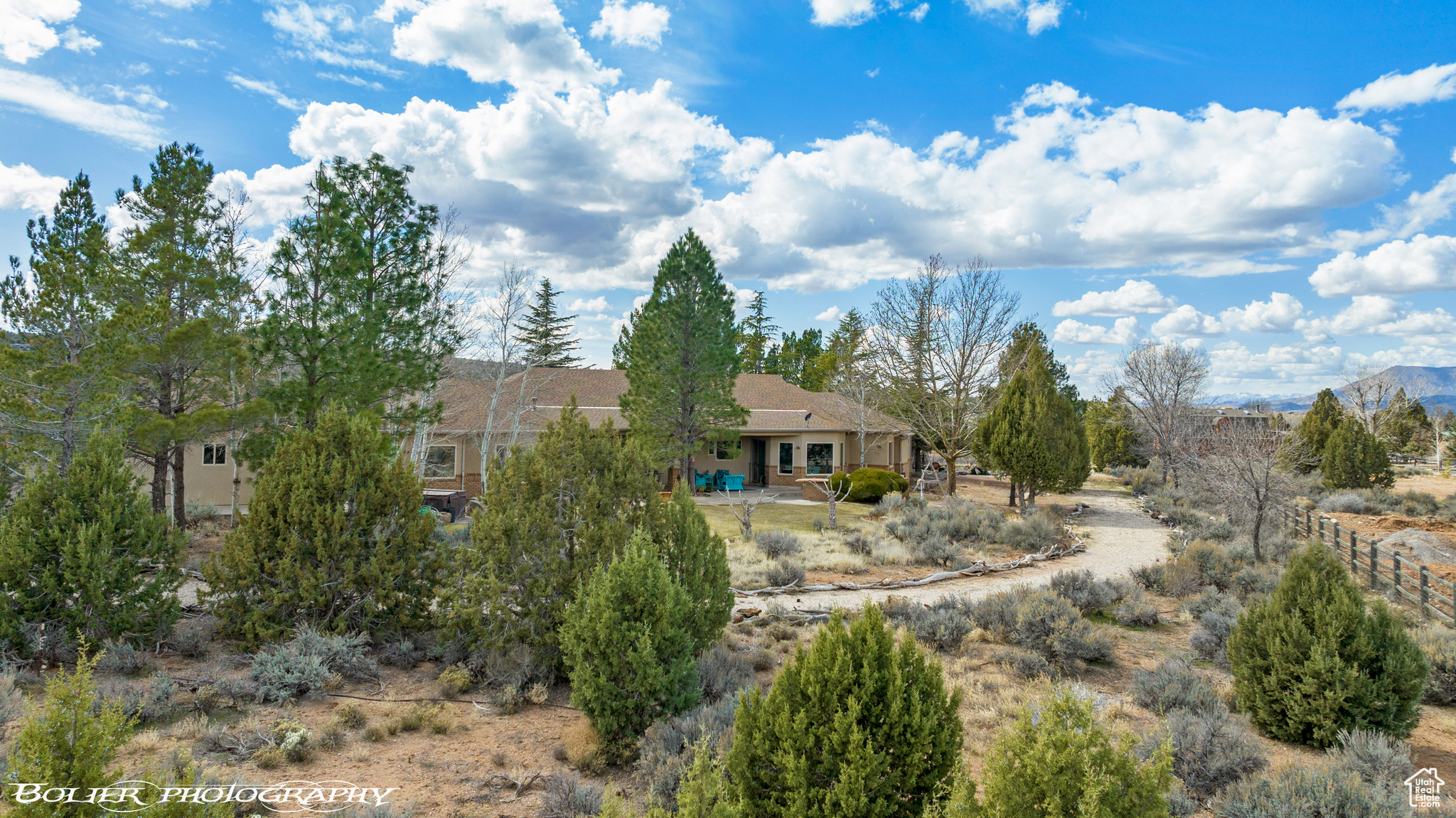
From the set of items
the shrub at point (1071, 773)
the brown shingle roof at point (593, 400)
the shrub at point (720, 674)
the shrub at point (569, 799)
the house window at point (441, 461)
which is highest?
the brown shingle roof at point (593, 400)

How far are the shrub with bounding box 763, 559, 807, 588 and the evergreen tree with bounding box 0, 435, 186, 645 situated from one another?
7691 millimetres

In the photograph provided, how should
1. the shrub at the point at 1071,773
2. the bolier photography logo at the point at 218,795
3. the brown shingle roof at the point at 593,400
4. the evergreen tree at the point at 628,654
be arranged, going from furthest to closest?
the brown shingle roof at the point at 593,400 < the evergreen tree at the point at 628,654 < the bolier photography logo at the point at 218,795 < the shrub at the point at 1071,773

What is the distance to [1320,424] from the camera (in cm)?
2733

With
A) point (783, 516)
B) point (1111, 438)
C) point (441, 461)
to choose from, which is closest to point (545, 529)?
point (783, 516)

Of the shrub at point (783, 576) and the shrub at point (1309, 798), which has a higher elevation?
the shrub at point (1309, 798)

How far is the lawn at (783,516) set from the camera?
17750 mm

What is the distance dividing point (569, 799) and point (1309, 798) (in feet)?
14.0

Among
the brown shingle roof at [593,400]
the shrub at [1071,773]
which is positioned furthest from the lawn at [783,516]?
the shrub at [1071,773]

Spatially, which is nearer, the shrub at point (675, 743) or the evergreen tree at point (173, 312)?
the shrub at point (675, 743)

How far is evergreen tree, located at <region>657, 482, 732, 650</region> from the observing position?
6270 mm

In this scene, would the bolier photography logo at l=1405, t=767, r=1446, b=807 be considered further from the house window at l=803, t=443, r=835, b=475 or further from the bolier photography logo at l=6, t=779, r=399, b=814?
the house window at l=803, t=443, r=835, b=475

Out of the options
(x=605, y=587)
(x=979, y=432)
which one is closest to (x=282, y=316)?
(x=605, y=587)

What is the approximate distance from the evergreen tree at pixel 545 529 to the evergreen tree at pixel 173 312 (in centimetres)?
825

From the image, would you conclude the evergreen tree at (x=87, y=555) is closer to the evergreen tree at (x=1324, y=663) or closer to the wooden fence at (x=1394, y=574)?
the evergreen tree at (x=1324, y=663)
